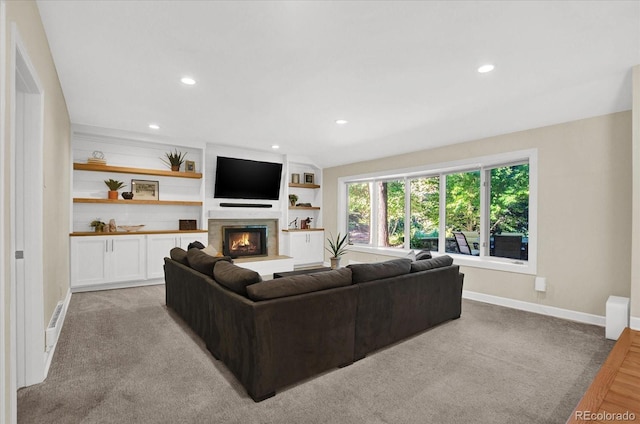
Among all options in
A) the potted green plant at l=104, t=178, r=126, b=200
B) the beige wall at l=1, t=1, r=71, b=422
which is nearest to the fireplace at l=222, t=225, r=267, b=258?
the potted green plant at l=104, t=178, r=126, b=200

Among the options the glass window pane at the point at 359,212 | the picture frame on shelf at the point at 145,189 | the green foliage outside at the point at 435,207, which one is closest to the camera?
the green foliage outside at the point at 435,207

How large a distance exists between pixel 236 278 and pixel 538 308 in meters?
3.88

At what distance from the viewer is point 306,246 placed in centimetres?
727

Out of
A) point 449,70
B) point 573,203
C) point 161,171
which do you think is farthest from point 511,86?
point 161,171

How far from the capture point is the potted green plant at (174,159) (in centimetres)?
573

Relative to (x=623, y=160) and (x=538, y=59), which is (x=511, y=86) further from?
(x=623, y=160)

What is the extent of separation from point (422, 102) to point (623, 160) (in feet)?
7.27

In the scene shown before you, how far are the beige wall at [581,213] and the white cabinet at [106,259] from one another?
5516mm

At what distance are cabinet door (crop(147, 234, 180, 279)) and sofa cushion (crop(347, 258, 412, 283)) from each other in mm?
3875

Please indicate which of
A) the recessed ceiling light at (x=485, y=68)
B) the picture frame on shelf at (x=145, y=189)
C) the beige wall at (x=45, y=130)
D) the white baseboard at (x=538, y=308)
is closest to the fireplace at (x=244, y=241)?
the picture frame on shelf at (x=145, y=189)

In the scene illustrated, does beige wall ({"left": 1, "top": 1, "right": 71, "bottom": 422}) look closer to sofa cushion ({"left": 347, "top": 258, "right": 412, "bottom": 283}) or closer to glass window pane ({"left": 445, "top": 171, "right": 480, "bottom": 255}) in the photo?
sofa cushion ({"left": 347, "top": 258, "right": 412, "bottom": 283})

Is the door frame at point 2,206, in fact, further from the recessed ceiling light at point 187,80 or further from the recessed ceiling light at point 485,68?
the recessed ceiling light at point 485,68

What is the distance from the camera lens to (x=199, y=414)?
1930mm

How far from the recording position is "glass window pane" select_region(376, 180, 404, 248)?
6.29 meters
